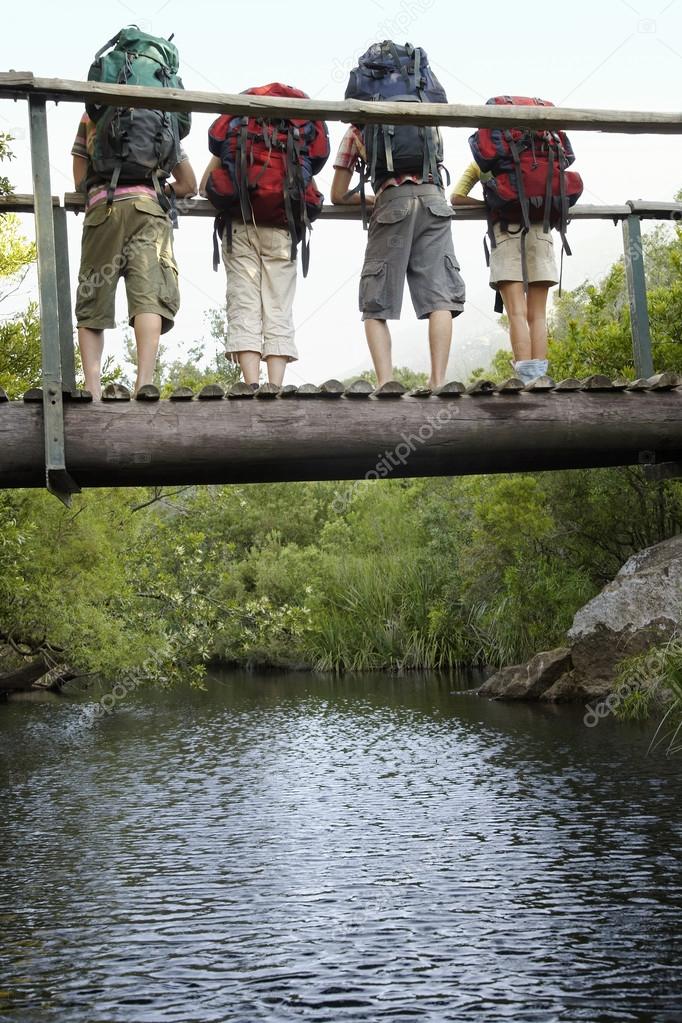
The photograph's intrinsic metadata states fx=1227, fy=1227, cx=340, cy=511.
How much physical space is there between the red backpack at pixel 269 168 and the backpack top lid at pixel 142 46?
0.45 metres

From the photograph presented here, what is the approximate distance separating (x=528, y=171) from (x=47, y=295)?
108 inches

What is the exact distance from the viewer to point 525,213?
22.1ft

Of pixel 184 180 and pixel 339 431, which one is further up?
pixel 184 180

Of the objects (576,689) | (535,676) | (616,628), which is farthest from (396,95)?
(535,676)

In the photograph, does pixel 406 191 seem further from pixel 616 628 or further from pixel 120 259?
pixel 616 628

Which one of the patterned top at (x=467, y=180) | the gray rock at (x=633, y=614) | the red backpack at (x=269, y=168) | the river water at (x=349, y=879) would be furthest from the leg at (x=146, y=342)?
the gray rock at (x=633, y=614)

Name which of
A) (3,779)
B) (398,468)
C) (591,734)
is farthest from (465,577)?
(398,468)

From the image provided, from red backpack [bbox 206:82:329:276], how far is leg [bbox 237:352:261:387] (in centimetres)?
55

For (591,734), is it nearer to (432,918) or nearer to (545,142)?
(432,918)

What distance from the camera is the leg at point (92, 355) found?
6.17 m

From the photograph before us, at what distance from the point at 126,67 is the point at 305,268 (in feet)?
4.54

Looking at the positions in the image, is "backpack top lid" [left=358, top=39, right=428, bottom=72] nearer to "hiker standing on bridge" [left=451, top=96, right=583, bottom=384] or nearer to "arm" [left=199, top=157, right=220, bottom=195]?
"hiker standing on bridge" [left=451, top=96, right=583, bottom=384]

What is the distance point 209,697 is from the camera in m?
21.4

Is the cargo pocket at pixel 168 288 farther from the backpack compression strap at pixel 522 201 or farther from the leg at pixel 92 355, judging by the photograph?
the backpack compression strap at pixel 522 201
